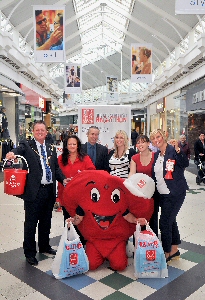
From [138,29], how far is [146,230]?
18920 mm

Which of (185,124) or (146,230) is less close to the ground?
(185,124)

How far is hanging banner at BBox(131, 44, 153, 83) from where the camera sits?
13852 millimetres

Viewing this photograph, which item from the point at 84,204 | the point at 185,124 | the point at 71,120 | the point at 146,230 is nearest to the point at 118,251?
the point at 146,230

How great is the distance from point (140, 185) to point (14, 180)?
119 centimetres

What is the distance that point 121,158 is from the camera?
12.2ft

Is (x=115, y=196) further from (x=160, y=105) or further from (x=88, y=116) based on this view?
(x=160, y=105)

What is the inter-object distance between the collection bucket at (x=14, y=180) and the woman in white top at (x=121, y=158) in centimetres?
109

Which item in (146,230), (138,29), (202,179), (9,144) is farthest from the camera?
(138,29)

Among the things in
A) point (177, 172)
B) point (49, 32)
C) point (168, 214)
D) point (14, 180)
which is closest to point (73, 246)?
point (14, 180)

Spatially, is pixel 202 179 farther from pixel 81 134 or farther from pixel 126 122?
pixel 81 134

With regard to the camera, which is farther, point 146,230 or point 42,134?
point 42,134

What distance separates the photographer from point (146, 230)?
314 centimetres

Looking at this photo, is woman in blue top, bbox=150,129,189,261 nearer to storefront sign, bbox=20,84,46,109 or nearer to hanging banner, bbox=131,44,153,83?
hanging banner, bbox=131,44,153,83

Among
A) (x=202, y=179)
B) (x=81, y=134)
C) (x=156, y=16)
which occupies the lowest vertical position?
(x=202, y=179)
